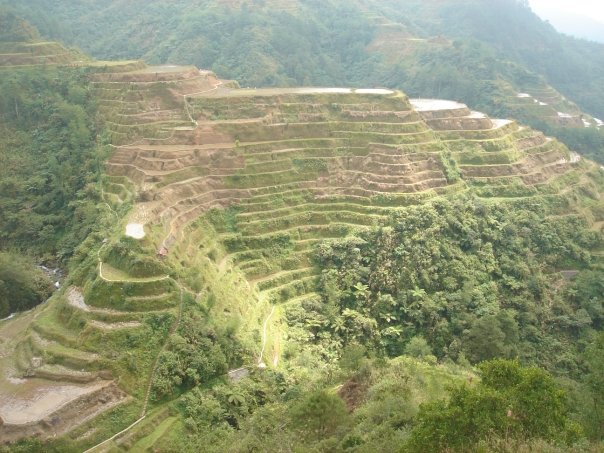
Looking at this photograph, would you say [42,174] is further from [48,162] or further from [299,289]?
[299,289]

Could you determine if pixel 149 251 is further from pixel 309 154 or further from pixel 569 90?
pixel 569 90

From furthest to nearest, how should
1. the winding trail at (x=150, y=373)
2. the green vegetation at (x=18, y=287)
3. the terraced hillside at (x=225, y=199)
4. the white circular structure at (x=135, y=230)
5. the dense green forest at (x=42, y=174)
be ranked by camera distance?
the dense green forest at (x=42, y=174), the green vegetation at (x=18, y=287), the white circular structure at (x=135, y=230), the terraced hillside at (x=225, y=199), the winding trail at (x=150, y=373)

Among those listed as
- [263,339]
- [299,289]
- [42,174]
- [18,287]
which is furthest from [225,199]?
[42,174]

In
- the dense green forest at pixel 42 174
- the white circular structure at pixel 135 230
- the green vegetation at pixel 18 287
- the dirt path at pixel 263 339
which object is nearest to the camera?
the dirt path at pixel 263 339

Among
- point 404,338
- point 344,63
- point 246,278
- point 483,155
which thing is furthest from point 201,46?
point 404,338

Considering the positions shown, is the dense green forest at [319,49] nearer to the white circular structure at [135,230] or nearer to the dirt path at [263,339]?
the white circular structure at [135,230]

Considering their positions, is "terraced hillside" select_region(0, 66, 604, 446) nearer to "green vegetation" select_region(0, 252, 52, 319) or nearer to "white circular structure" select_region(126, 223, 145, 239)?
"white circular structure" select_region(126, 223, 145, 239)

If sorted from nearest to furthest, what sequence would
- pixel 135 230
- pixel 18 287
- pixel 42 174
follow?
pixel 135 230 < pixel 18 287 < pixel 42 174

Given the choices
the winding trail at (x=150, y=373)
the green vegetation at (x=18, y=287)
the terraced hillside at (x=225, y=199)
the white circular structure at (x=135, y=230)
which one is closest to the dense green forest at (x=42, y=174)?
the green vegetation at (x=18, y=287)

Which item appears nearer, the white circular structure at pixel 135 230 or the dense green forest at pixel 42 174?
the white circular structure at pixel 135 230
